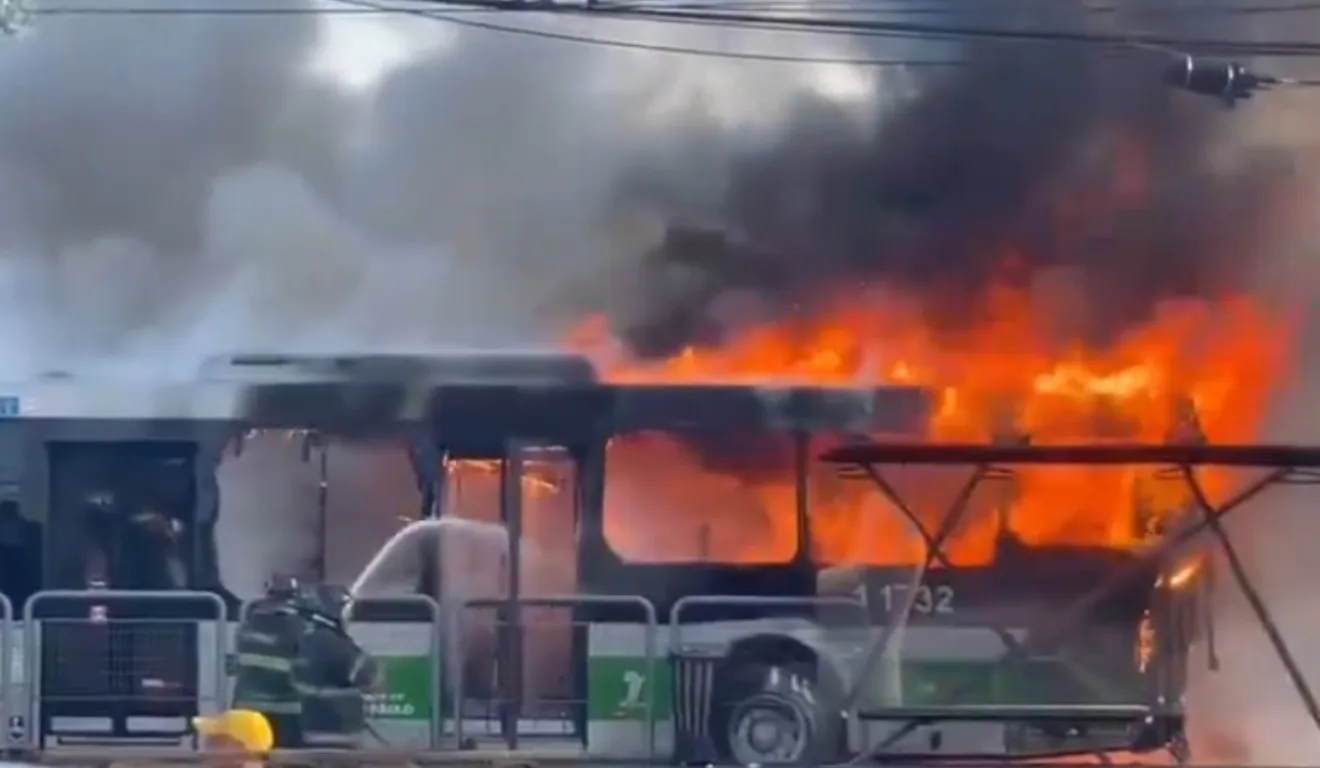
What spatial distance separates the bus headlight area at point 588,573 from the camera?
7645mm

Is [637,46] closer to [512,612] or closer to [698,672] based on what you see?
[512,612]

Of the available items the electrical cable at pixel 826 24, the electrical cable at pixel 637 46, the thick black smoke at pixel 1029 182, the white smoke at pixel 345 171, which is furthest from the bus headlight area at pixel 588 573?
the electrical cable at pixel 826 24

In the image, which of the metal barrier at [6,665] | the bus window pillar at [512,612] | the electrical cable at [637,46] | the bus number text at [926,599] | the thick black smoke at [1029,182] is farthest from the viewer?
the thick black smoke at [1029,182]

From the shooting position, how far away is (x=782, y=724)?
779 centimetres

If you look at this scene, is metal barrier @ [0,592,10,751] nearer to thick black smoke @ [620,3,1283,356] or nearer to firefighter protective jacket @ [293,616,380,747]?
firefighter protective jacket @ [293,616,380,747]

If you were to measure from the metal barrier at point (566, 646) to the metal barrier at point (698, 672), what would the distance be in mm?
93

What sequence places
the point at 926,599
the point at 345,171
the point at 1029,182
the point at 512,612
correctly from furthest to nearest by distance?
1. the point at 1029,182
2. the point at 345,171
3. the point at 512,612
4. the point at 926,599

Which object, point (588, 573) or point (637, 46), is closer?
point (588, 573)

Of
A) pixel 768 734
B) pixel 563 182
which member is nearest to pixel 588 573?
pixel 768 734

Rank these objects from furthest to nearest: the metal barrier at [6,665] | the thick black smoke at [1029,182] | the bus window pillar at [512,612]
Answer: the thick black smoke at [1029,182] → the metal barrier at [6,665] → the bus window pillar at [512,612]

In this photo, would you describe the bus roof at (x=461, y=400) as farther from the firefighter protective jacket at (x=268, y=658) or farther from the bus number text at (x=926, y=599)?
the firefighter protective jacket at (x=268, y=658)

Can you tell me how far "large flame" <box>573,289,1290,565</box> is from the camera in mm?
7680

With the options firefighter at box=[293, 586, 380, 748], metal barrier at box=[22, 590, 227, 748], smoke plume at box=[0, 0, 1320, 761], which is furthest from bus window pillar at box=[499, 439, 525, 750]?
metal barrier at box=[22, 590, 227, 748]

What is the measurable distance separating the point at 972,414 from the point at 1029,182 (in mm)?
1120
